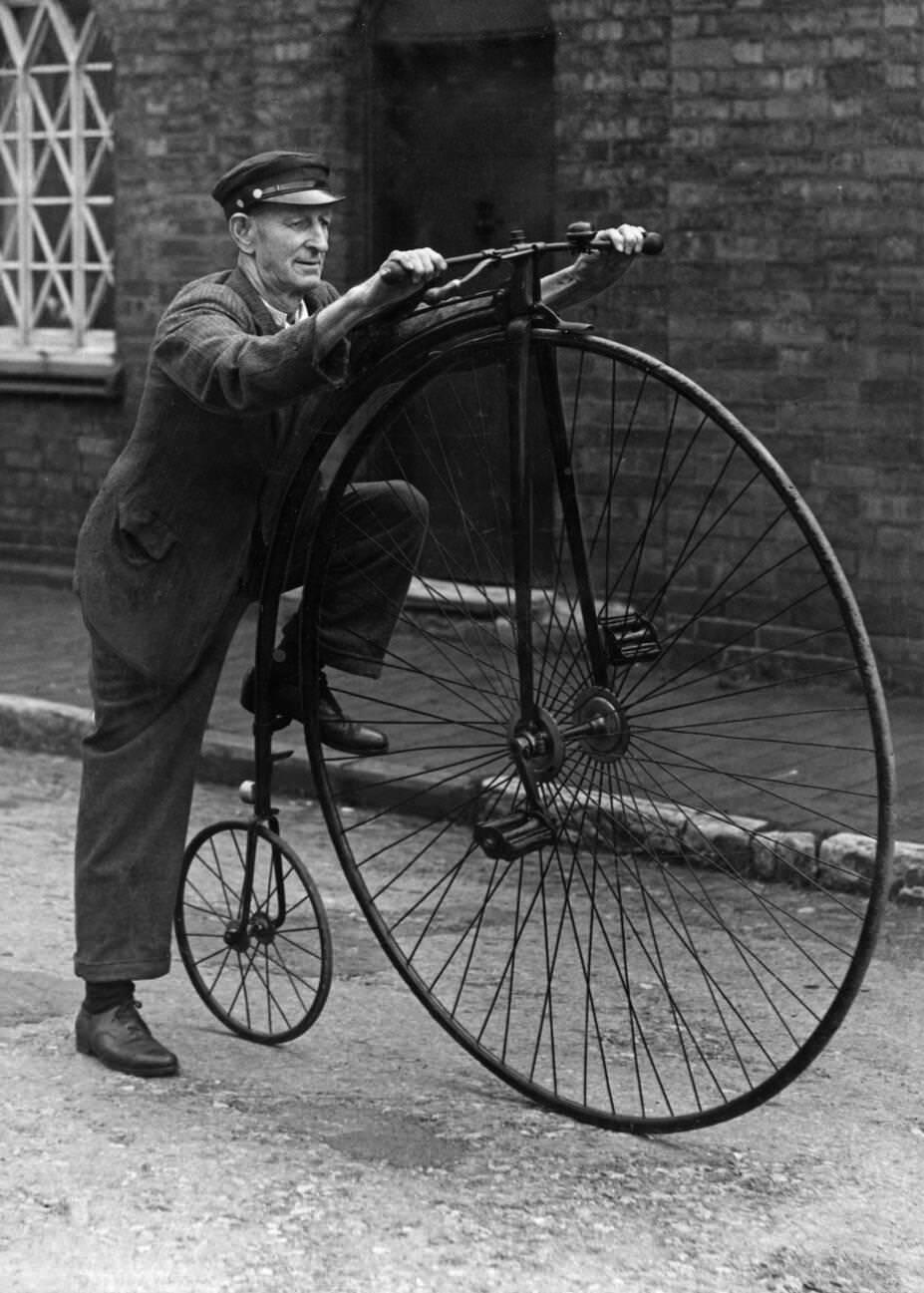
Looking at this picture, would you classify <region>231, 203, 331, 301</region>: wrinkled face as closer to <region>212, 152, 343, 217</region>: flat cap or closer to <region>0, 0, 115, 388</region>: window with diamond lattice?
<region>212, 152, 343, 217</region>: flat cap

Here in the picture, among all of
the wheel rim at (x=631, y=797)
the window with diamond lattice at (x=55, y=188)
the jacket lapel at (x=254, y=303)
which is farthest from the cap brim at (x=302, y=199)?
the window with diamond lattice at (x=55, y=188)

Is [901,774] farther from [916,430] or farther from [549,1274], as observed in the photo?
[549,1274]

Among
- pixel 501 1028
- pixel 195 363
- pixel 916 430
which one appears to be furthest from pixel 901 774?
pixel 195 363

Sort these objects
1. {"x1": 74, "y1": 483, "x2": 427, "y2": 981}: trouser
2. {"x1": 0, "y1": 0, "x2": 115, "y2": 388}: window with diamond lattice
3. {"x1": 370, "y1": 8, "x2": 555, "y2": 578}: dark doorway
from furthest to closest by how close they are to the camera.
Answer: {"x1": 0, "y1": 0, "x2": 115, "y2": 388}: window with diamond lattice < {"x1": 370, "y1": 8, "x2": 555, "y2": 578}: dark doorway < {"x1": 74, "y1": 483, "x2": 427, "y2": 981}: trouser

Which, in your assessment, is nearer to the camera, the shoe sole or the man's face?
the man's face

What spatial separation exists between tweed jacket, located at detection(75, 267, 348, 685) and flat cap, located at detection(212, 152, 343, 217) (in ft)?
0.56

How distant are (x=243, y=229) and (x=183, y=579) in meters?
0.70

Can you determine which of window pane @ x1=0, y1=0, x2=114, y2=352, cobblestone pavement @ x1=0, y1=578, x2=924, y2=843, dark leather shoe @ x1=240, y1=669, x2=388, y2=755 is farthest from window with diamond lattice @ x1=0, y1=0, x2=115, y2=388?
dark leather shoe @ x1=240, y1=669, x2=388, y2=755

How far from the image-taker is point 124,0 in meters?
11.6

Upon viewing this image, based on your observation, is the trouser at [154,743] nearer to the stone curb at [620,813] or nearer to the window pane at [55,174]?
the stone curb at [620,813]

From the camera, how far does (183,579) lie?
4.77 metres

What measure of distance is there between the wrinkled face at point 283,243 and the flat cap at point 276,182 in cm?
3

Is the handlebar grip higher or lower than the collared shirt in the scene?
higher

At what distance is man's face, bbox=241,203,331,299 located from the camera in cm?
464
